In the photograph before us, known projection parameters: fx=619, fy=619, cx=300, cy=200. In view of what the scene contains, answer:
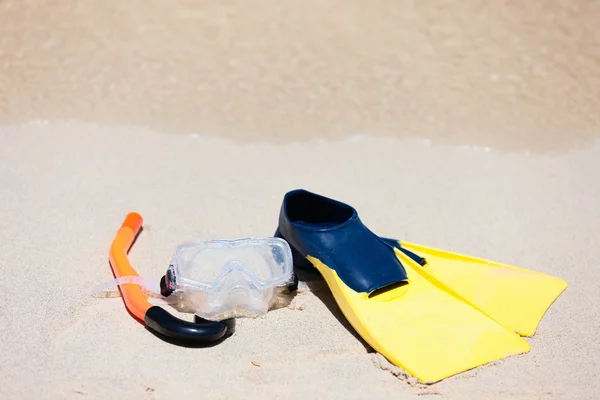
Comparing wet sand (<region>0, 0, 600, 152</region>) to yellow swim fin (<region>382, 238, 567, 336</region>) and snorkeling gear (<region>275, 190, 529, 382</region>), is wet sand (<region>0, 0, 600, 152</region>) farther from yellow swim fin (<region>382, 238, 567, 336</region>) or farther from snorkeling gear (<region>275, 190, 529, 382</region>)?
snorkeling gear (<region>275, 190, 529, 382</region>)

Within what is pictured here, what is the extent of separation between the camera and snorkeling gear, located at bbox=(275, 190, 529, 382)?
203cm

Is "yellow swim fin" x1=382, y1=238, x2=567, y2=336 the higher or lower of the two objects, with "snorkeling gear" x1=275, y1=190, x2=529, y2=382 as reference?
lower

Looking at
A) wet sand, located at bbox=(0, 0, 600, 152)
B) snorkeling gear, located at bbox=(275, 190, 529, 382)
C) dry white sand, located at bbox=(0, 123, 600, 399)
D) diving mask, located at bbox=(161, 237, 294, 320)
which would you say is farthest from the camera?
wet sand, located at bbox=(0, 0, 600, 152)

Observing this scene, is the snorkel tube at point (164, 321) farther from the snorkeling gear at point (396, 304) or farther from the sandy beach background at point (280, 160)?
the snorkeling gear at point (396, 304)

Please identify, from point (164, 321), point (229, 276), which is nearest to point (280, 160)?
point (229, 276)

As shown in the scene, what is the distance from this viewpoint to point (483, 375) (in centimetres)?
198

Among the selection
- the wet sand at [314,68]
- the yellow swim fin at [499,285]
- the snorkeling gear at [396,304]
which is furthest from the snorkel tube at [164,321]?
the wet sand at [314,68]

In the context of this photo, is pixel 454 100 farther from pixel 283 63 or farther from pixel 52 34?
pixel 52 34

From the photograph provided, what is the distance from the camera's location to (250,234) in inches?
113

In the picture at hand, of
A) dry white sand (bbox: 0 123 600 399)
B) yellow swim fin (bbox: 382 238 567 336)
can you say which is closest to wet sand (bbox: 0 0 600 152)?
dry white sand (bbox: 0 123 600 399)

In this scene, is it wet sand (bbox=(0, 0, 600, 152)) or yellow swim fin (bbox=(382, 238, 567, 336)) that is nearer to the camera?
yellow swim fin (bbox=(382, 238, 567, 336))

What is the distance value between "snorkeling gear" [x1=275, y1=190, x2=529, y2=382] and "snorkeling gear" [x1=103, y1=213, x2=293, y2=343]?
130mm

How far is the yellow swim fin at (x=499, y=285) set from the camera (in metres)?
2.28

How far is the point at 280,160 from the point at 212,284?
1.46 m
